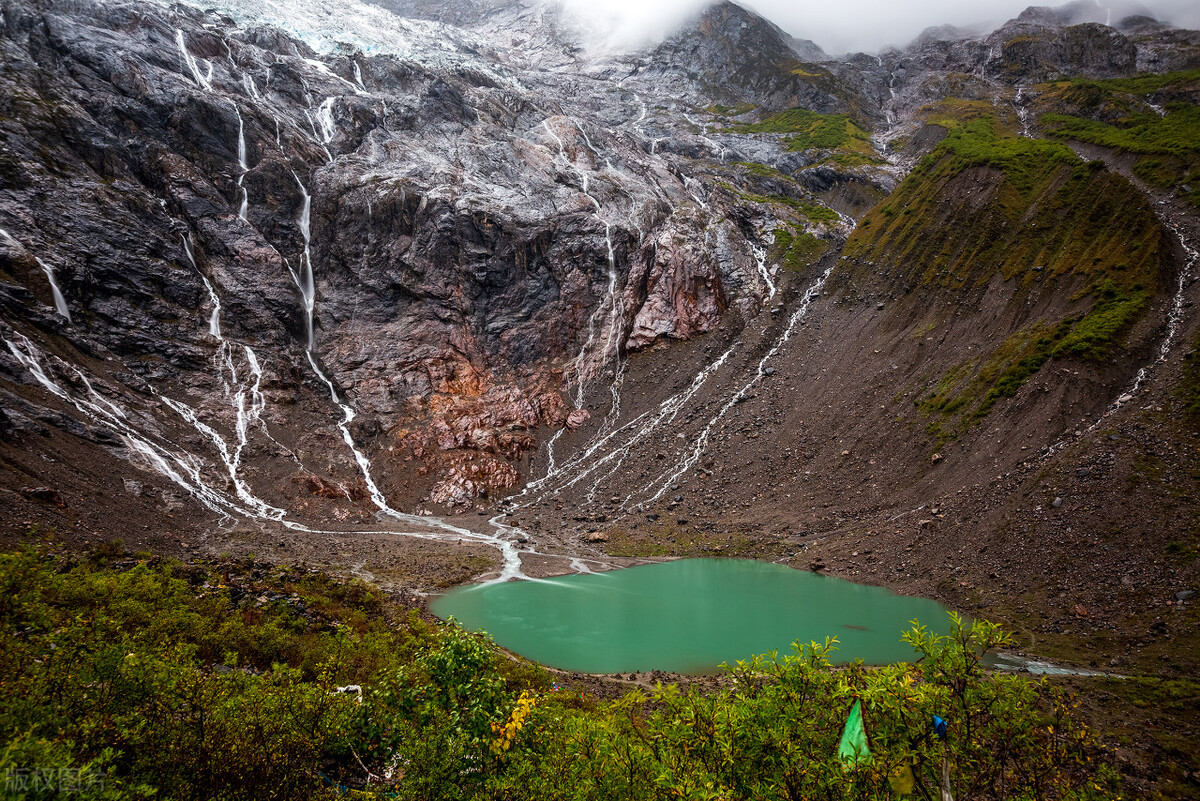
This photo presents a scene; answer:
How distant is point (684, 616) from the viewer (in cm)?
2903

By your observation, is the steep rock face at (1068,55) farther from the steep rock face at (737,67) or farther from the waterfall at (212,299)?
the waterfall at (212,299)

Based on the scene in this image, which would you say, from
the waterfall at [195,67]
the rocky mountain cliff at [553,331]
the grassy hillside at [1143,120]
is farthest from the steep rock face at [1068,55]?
the waterfall at [195,67]

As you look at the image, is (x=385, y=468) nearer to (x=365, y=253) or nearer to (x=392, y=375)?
(x=392, y=375)

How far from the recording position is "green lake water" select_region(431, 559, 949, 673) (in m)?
23.9

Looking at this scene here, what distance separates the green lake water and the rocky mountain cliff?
3014mm

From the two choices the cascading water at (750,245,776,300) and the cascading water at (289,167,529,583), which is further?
the cascading water at (750,245,776,300)

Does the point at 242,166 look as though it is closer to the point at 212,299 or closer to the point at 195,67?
the point at 195,67

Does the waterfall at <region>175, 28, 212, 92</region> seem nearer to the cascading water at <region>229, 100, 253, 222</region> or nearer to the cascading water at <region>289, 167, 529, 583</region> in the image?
the cascading water at <region>229, 100, 253, 222</region>

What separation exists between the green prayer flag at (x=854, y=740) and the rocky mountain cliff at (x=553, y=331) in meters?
22.8

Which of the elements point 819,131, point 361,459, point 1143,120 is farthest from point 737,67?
point 361,459

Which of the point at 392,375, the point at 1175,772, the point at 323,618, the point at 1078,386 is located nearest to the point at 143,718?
the point at 323,618

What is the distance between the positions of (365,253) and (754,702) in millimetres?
73729

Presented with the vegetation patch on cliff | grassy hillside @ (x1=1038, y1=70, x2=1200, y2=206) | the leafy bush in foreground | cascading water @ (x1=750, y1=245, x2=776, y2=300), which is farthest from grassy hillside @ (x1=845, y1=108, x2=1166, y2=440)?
the vegetation patch on cliff

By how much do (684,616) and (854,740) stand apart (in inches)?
978
